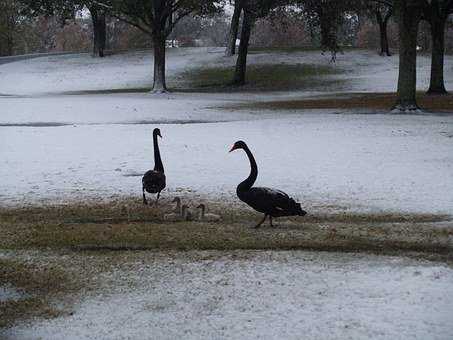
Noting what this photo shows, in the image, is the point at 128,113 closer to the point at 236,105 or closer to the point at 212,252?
the point at 236,105

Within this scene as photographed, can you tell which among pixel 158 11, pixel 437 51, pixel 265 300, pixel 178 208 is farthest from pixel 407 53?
pixel 265 300

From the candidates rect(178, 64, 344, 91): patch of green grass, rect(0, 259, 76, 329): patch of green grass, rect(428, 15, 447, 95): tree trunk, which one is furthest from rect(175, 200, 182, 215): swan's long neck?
rect(178, 64, 344, 91): patch of green grass

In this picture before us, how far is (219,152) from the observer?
15289 millimetres

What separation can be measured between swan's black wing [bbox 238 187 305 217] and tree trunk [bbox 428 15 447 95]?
2633cm

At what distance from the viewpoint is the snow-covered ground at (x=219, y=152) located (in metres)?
11.0

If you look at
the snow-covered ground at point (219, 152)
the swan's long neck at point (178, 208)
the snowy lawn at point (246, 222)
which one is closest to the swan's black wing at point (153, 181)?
the snowy lawn at point (246, 222)

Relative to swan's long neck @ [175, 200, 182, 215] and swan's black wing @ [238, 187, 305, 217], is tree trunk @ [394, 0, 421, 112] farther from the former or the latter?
swan's black wing @ [238, 187, 305, 217]

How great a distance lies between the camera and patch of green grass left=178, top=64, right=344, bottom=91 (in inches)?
1682

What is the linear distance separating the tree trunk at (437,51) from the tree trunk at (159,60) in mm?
14236

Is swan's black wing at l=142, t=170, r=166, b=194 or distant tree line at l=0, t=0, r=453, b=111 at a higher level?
distant tree line at l=0, t=0, r=453, b=111

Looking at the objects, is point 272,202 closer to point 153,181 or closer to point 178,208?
point 178,208

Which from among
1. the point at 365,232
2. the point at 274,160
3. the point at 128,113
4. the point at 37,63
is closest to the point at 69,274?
the point at 365,232

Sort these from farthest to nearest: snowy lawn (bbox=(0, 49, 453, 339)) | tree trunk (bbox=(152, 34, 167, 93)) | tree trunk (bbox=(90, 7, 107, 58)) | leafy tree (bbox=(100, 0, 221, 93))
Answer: tree trunk (bbox=(90, 7, 107, 58))
tree trunk (bbox=(152, 34, 167, 93))
leafy tree (bbox=(100, 0, 221, 93))
snowy lawn (bbox=(0, 49, 453, 339))

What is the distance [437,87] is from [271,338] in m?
30.2
